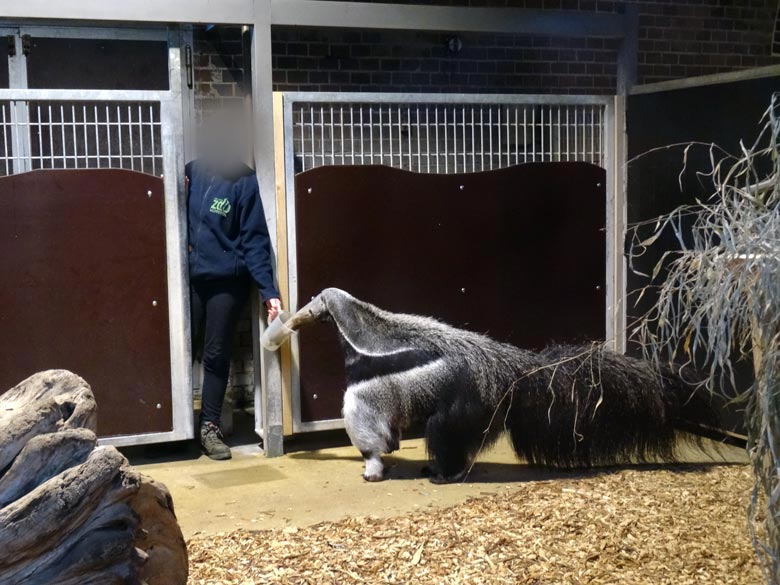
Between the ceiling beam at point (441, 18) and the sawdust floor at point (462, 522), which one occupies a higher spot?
the ceiling beam at point (441, 18)

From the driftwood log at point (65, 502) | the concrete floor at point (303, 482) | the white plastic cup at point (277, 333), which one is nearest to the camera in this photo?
the driftwood log at point (65, 502)

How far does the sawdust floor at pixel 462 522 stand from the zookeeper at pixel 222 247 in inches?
26.4

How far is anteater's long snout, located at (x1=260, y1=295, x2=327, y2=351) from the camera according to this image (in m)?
5.94

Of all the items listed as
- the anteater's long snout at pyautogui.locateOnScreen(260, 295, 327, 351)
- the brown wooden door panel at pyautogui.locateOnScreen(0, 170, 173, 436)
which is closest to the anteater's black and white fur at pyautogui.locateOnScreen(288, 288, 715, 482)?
the anteater's long snout at pyautogui.locateOnScreen(260, 295, 327, 351)

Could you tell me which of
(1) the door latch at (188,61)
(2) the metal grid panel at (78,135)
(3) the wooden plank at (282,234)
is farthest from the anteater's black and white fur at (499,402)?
(1) the door latch at (188,61)

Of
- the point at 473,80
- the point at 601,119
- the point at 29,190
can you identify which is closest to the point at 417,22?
the point at 601,119

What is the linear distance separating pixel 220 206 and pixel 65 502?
3.54 m

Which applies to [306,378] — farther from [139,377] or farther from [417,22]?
[417,22]

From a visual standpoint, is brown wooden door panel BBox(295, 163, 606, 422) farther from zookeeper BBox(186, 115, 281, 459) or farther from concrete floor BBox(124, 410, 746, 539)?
concrete floor BBox(124, 410, 746, 539)

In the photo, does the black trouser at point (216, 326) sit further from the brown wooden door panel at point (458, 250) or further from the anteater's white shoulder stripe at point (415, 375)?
the anteater's white shoulder stripe at point (415, 375)

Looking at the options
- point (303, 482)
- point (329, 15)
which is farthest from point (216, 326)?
point (329, 15)

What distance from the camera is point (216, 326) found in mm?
6352

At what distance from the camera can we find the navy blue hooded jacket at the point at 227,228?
20.1ft

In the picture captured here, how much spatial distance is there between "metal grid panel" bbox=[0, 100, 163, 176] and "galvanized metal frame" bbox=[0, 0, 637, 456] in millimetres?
543
